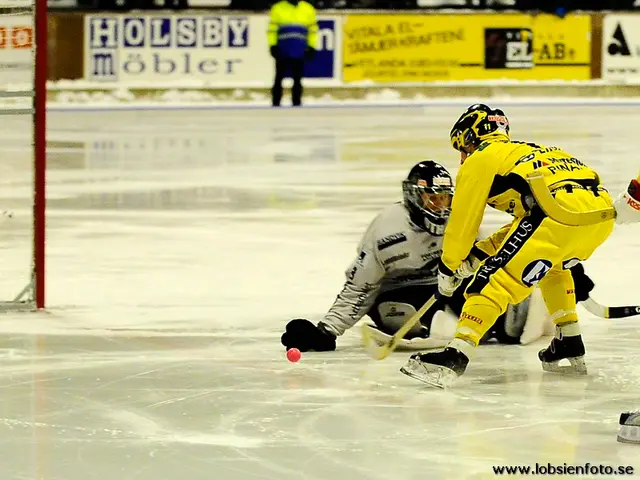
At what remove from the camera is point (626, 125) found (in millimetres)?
16844

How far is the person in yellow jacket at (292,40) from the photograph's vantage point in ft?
63.8

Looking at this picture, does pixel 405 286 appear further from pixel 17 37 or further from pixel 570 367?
pixel 17 37

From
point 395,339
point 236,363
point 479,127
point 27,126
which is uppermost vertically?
point 479,127

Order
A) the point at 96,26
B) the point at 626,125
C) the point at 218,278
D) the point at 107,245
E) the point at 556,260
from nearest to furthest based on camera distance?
the point at 556,260
the point at 218,278
the point at 107,245
the point at 626,125
the point at 96,26

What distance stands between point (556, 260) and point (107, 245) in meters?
3.94

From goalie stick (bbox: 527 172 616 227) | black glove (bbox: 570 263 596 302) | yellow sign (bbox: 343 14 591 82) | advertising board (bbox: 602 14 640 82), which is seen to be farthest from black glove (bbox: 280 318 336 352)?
advertising board (bbox: 602 14 640 82)

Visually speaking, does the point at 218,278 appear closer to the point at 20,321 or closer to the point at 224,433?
the point at 20,321

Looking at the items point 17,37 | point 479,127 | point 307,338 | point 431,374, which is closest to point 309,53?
point 17,37

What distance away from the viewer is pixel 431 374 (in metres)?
4.97

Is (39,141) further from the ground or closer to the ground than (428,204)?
further from the ground

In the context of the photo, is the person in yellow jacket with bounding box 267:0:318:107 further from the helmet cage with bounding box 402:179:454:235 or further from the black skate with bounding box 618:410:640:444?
the black skate with bounding box 618:410:640:444

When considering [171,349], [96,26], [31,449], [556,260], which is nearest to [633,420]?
[556,260]

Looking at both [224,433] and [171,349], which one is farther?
[171,349]

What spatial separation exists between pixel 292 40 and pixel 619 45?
512 cm
